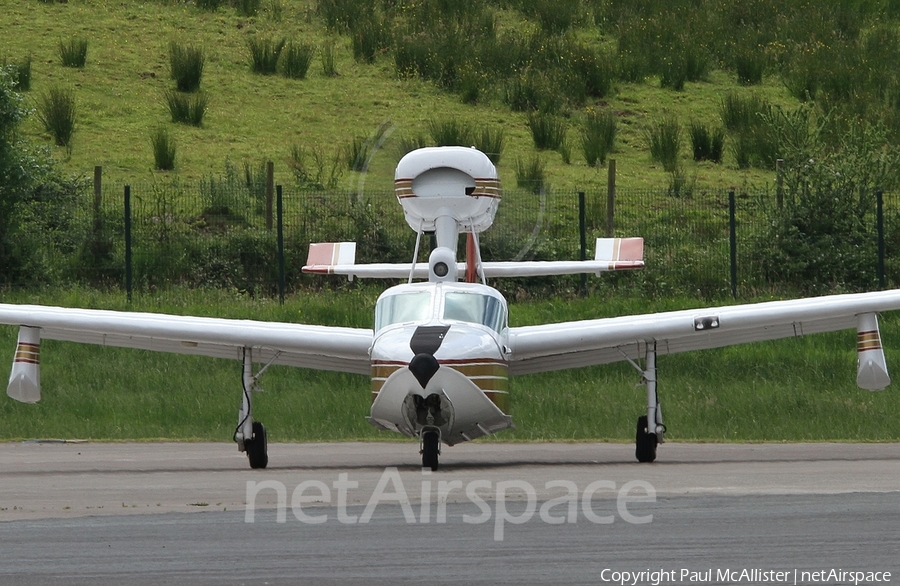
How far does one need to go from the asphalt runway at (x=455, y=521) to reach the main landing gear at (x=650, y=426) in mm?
253

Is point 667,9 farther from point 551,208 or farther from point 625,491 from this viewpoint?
point 625,491

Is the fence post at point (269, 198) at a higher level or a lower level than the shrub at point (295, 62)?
lower

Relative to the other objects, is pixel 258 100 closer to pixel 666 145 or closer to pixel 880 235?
pixel 666 145

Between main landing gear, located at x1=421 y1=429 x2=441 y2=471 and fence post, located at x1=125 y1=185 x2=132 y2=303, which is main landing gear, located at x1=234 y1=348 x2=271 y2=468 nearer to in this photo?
main landing gear, located at x1=421 y1=429 x2=441 y2=471

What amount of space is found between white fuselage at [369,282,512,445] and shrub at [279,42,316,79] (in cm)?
2580

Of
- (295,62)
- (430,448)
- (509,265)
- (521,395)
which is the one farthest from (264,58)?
(430,448)

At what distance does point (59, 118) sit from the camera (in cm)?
3362

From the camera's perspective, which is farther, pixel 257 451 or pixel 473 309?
pixel 257 451

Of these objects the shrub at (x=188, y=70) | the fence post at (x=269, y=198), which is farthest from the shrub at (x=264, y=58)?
the fence post at (x=269, y=198)

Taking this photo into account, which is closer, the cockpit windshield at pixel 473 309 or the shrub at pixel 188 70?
the cockpit windshield at pixel 473 309

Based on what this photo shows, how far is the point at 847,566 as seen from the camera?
327 inches

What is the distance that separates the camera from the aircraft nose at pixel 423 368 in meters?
13.3

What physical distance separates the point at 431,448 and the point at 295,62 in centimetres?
2730

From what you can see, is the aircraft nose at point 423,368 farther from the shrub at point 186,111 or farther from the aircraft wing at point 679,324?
the shrub at point 186,111
